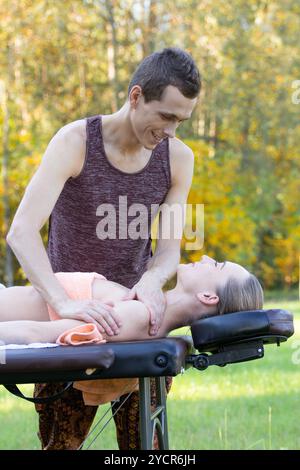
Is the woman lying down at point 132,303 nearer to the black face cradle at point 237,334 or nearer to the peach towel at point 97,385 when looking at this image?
the peach towel at point 97,385

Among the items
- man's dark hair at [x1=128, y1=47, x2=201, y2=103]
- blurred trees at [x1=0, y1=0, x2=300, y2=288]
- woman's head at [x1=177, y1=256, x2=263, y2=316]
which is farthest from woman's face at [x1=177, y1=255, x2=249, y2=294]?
blurred trees at [x1=0, y1=0, x2=300, y2=288]

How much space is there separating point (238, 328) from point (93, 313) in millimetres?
413

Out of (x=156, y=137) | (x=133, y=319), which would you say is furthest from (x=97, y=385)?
(x=156, y=137)

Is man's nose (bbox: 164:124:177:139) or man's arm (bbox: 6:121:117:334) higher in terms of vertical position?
man's nose (bbox: 164:124:177:139)

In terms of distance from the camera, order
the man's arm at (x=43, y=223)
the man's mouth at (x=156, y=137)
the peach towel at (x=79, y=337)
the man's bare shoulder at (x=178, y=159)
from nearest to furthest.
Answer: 1. the peach towel at (x=79, y=337)
2. the man's arm at (x=43, y=223)
3. the man's mouth at (x=156, y=137)
4. the man's bare shoulder at (x=178, y=159)

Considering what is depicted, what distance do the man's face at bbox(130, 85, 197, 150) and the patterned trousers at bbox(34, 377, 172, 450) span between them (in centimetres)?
93

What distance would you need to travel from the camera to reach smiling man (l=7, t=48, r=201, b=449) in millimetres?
2580

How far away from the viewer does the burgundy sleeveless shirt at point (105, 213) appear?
2.87 metres

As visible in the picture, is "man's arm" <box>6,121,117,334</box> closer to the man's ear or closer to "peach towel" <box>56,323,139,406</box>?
"peach towel" <box>56,323,139,406</box>

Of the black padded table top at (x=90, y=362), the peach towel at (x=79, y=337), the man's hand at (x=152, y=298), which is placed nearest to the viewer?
the black padded table top at (x=90, y=362)

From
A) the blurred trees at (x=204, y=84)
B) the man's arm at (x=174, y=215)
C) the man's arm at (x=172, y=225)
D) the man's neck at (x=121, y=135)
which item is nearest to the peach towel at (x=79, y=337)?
the man's arm at (x=172, y=225)

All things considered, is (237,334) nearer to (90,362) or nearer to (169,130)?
(90,362)

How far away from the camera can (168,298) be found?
2.65 m
